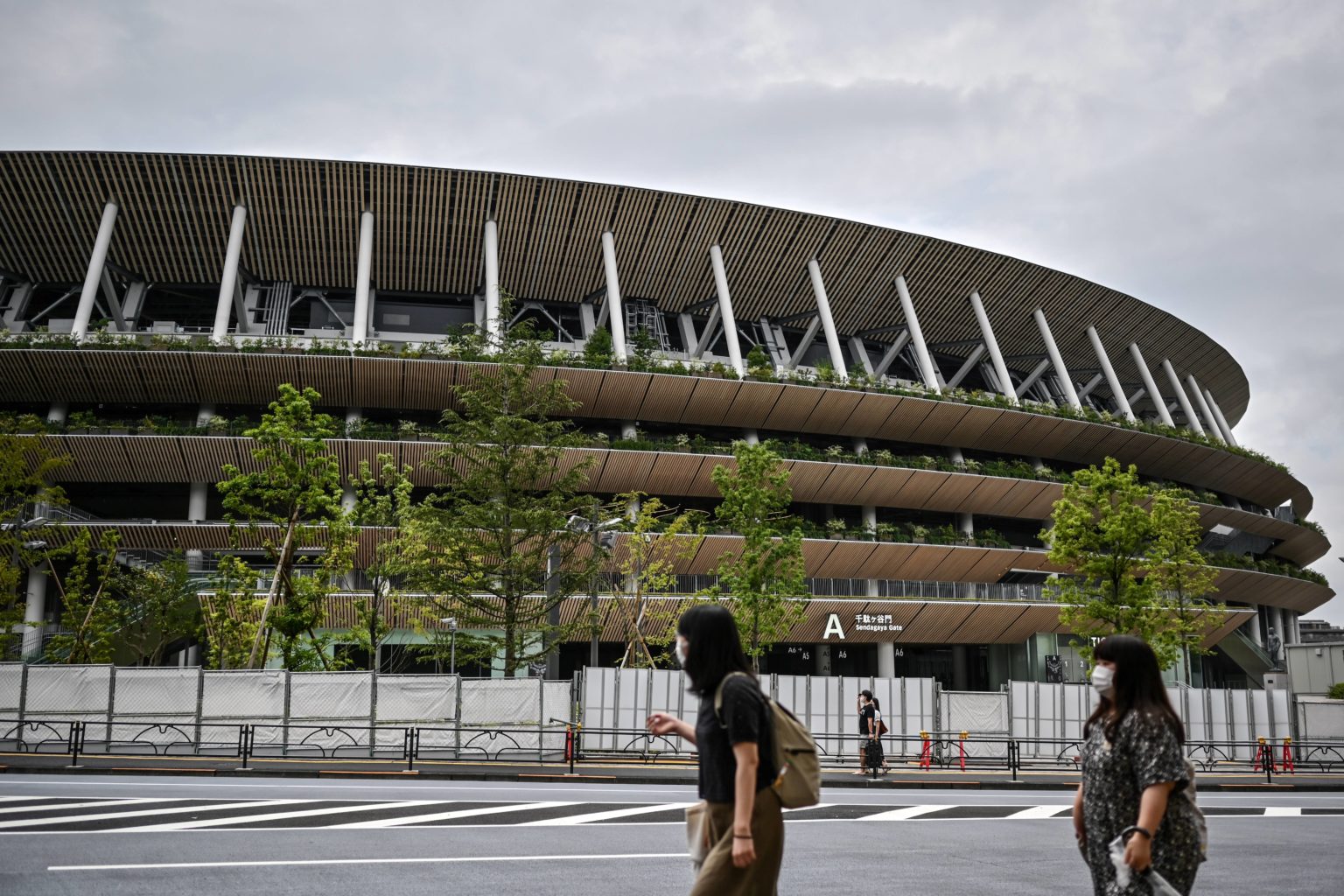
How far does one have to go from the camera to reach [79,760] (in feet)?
69.3

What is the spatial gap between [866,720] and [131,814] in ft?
53.0

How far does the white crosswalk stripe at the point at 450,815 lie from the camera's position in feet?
38.5

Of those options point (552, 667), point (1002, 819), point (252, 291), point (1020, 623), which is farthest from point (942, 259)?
point (1002, 819)

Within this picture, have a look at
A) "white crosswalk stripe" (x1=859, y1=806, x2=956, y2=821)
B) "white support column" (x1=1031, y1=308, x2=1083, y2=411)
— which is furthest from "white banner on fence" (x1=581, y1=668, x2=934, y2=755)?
"white support column" (x1=1031, y1=308, x2=1083, y2=411)

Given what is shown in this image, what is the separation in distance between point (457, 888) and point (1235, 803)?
14.7 meters

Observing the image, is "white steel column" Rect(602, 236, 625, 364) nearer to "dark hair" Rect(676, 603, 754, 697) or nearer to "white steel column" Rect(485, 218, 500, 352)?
"white steel column" Rect(485, 218, 500, 352)

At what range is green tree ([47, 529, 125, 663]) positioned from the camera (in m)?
34.9

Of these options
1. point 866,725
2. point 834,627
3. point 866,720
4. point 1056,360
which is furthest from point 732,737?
point 1056,360

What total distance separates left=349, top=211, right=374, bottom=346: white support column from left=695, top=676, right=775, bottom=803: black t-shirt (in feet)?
126

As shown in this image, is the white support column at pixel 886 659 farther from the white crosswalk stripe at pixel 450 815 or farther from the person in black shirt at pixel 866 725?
the white crosswalk stripe at pixel 450 815

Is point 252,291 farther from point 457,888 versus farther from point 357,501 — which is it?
point 457,888

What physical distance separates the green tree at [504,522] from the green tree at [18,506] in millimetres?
12288

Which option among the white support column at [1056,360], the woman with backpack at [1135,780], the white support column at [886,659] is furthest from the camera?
the white support column at [1056,360]

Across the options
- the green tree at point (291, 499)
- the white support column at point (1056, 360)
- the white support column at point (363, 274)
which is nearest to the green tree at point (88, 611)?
the green tree at point (291, 499)
